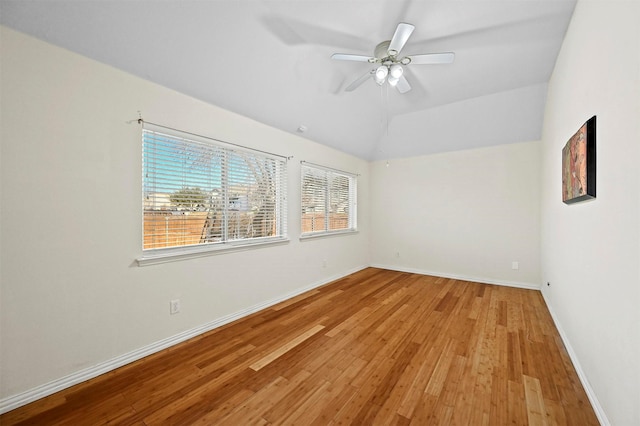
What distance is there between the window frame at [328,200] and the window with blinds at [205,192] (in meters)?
0.45

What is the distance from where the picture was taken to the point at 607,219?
1374 mm

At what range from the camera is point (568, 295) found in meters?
2.22

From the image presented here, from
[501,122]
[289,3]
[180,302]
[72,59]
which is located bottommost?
[180,302]

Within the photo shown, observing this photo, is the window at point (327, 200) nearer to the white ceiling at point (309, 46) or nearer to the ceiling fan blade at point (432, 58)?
the white ceiling at point (309, 46)

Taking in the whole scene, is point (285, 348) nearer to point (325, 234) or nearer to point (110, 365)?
point (110, 365)

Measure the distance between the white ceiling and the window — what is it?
0.70m

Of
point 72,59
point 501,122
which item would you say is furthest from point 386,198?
point 72,59

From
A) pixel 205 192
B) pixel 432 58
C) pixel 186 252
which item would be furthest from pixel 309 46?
pixel 186 252

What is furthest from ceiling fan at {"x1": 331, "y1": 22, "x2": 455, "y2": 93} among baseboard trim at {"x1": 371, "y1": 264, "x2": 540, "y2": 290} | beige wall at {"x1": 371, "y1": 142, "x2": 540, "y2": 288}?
baseboard trim at {"x1": 371, "y1": 264, "x2": 540, "y2": 290}

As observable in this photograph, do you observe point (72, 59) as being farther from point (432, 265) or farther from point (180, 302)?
point (432, 265)

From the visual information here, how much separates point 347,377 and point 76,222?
2.23m

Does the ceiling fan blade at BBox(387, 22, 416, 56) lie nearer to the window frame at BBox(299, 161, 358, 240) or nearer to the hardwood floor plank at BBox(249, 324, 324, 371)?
the window frame at BBox(299, 161, 358, 240)

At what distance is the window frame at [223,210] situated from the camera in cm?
218

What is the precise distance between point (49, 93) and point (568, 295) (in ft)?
14.0
